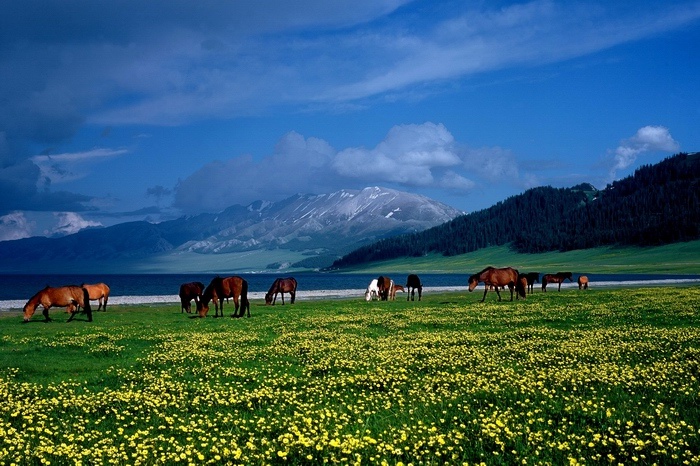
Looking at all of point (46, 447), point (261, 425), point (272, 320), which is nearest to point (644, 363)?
point (261, 425)

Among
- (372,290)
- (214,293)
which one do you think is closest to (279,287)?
(372,290)

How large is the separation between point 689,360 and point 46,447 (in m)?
19.1

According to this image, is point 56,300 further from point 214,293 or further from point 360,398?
point 360,398

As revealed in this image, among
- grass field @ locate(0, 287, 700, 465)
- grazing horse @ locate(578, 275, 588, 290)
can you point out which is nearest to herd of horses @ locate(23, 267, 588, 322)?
grass field @ locate(0, 287, 700, 465)

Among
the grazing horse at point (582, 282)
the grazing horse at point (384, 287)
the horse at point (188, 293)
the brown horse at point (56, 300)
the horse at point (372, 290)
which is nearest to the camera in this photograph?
the brown horse at point (56, 300)

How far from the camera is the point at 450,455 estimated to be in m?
10.2

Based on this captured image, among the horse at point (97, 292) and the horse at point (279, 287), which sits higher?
the horse at point (97, 292)

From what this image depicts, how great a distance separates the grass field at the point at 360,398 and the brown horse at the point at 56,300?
12738mm

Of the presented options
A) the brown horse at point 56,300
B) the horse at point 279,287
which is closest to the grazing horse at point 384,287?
the horse at point 279,287

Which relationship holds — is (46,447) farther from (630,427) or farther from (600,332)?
(600,332)

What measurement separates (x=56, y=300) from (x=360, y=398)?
34.2 metres

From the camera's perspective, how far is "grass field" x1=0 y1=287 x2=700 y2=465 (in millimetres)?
10203

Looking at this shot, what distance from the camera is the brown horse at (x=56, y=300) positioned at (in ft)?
129

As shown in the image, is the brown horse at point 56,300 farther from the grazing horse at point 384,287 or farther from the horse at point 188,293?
the grazing horse at point 384,287
